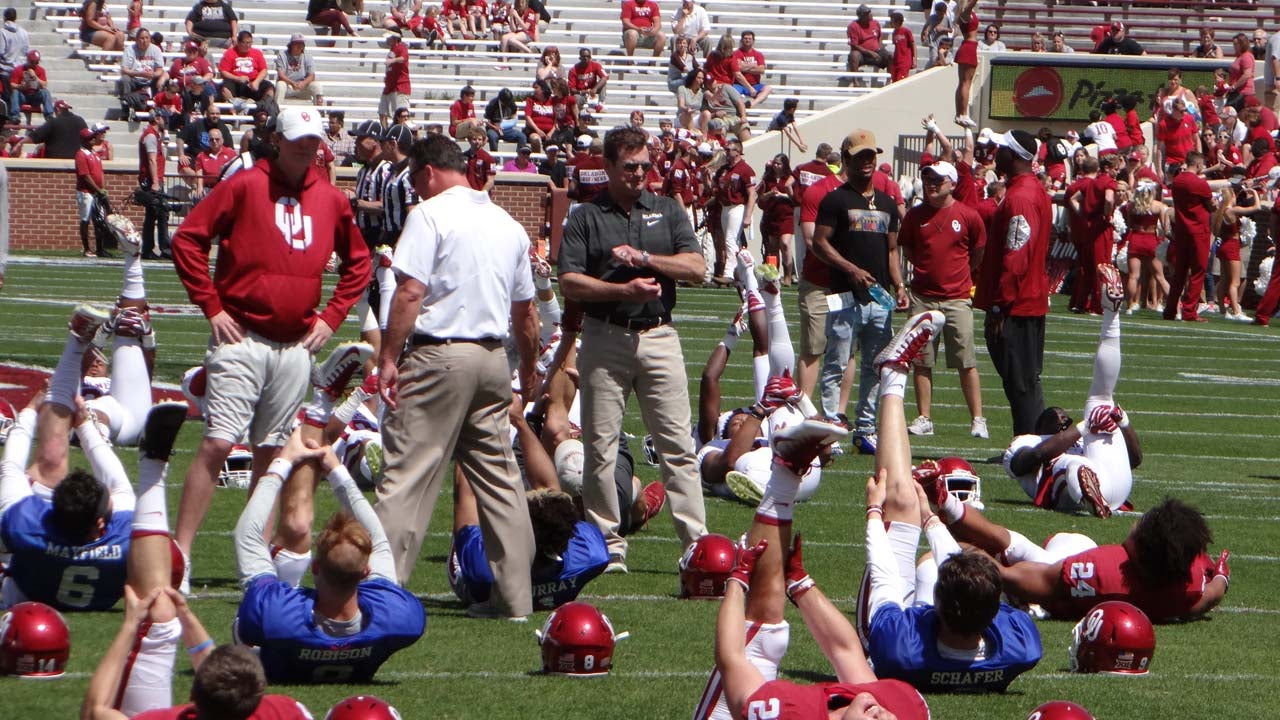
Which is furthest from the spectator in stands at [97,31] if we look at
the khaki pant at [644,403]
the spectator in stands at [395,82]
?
the khaki pant at [644,403]

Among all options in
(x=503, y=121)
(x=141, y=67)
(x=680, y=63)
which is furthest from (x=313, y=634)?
(x=680, y=63)

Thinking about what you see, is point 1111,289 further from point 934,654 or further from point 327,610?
point 327,610

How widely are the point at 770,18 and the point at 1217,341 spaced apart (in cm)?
1691

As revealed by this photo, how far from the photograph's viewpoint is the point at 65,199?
1109 inches

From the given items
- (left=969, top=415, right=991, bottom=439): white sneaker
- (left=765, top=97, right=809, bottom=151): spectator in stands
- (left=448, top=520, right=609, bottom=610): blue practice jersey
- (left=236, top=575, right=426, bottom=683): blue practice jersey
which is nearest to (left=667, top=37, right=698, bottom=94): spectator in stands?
(left=765, top=97, right=809, bottom=151): spectator in stands

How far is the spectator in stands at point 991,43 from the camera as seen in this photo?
33625 mm

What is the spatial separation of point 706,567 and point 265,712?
342 cm

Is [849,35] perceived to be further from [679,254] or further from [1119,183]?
[679,254]

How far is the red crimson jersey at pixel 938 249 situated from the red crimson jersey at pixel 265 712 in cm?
863

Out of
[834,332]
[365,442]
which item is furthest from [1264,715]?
[834,332]

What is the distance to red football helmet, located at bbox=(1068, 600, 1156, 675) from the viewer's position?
22.0 ft

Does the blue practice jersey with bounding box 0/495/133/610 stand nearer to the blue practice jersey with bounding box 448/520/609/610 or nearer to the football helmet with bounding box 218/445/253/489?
the blue practice jersey with bounding box 448/520/609/610

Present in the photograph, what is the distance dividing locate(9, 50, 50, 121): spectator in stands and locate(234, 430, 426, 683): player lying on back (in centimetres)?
2532

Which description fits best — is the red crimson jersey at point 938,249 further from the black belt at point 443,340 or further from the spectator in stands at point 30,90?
the spectator in stands at point 30,90
